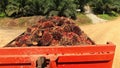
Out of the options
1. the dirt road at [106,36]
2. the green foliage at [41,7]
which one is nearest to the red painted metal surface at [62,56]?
the dirt road at [106,36]

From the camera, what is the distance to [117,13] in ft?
126

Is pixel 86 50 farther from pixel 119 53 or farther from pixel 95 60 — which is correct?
pixel 119 53

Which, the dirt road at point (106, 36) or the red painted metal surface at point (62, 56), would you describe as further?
the dirt road at point (106, 36)

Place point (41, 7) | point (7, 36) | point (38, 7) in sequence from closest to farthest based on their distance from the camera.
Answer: point (7, 36)
point (41, 7)
point (38, 7)

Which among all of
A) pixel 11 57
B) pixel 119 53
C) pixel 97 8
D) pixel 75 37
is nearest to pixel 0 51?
pixel 11 57

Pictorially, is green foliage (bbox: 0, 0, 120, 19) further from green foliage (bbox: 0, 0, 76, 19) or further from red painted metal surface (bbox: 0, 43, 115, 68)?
red painted metal surface (bbox: 0, 43, 115, 68)

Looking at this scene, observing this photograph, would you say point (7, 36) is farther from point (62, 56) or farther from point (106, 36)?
point (62, 56)

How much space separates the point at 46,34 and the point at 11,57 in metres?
1.40

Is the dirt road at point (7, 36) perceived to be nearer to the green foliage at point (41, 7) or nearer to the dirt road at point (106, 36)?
the dirt road at point (106, 36)

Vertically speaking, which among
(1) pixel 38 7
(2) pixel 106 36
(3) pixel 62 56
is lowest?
A: (2) pixel 106 36

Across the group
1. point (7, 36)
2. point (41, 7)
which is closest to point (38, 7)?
point (41, 7)

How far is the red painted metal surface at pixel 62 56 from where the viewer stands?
4.97m

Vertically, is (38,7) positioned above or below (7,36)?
above

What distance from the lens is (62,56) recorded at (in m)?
4.96
